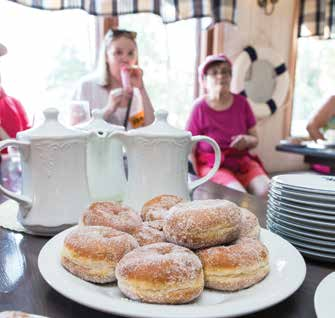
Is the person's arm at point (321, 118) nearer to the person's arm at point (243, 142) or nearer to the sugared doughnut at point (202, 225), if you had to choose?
the person's arm at point (243, 142)

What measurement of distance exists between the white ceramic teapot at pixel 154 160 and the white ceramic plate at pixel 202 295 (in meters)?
0.22

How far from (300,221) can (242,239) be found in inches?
6.0

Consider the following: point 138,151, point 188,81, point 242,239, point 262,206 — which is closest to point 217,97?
point 188,81

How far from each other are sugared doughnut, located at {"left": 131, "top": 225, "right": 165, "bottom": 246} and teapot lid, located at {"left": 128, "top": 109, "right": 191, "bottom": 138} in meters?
0.23

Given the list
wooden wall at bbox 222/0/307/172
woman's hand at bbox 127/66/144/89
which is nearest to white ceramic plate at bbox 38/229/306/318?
woman's hand at bbox 127/66/144/89

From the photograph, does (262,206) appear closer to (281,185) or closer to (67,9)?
(281,185)

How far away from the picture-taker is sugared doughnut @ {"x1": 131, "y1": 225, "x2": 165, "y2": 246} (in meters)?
0.51

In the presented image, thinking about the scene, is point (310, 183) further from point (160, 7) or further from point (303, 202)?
point (160, 7)

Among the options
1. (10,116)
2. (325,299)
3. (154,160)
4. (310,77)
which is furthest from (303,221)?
(310,77)

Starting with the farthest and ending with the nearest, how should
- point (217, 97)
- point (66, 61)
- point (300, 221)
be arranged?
1. point (66, 61)
2. point (217, 97)
3. point (300, 221)

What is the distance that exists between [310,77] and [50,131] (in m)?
4.00

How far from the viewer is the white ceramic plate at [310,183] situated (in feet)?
1.98

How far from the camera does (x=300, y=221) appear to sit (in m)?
0.62

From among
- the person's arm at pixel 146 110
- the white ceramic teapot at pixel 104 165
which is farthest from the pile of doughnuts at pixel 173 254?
the person's arm at pixel 146 110
